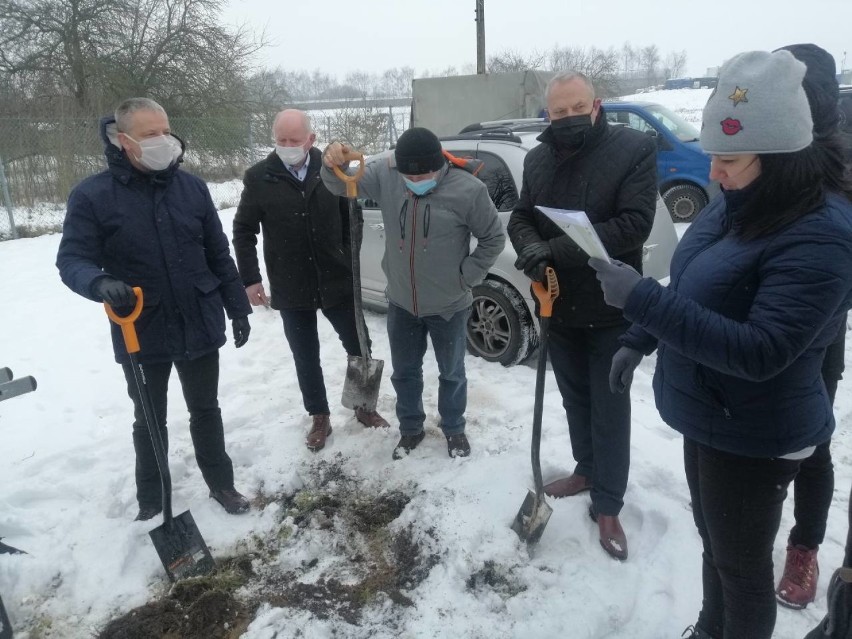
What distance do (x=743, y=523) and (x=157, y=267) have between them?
96.6 inches

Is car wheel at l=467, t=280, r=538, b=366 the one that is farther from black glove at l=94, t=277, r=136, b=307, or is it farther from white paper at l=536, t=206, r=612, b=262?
black glove at l=94, t=277, r=136, b=307

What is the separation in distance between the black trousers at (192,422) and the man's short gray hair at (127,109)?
106cm

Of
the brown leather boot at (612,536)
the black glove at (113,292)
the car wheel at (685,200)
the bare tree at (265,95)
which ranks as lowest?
the brown leather boot at (612,536)

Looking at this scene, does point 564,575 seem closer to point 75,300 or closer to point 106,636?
point 106,636

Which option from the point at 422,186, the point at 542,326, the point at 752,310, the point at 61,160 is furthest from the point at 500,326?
the point at 61,160

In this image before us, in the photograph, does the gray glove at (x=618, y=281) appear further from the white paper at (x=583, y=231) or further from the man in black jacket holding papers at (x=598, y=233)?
the man in black jacket holding papers at (x=598, y=233)

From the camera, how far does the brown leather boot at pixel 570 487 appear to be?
9.95ft

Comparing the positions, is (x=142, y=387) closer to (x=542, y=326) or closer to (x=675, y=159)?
(x=542, y=326)

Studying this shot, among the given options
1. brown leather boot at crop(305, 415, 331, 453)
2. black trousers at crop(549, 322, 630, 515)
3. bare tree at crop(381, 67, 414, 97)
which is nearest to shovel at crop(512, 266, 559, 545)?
black trousers at crop(549, 322, 630, 515)

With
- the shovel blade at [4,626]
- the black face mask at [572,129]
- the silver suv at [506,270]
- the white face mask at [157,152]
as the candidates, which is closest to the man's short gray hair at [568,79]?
the black face mask at [572,129]

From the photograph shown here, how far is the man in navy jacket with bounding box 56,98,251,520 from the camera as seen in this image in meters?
2.53

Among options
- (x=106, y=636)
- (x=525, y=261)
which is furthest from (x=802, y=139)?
(x=106, y=636)

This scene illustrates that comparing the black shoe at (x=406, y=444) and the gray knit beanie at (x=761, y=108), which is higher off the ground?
the gray knit beanie at (x=761, y=108)

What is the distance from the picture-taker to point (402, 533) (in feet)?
9.43
